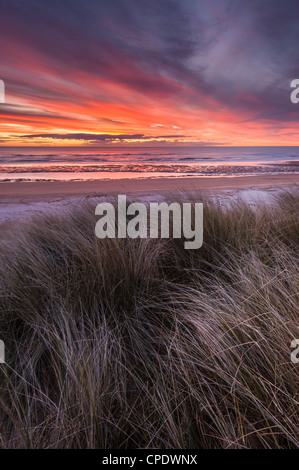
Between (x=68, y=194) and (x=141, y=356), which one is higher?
(x=68, y=194)

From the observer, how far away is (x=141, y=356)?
1724 mm

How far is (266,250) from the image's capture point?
3.04 meters

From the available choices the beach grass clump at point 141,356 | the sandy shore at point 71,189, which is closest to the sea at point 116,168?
the sandy shore at point 71,189

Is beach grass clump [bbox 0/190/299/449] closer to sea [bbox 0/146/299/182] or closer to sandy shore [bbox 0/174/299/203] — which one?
sandy shore [bbox 0/174/299/203]

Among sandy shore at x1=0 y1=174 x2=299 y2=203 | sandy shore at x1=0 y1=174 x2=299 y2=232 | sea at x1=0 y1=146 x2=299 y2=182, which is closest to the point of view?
sandy shore at x1=0 y1=174 x2=299 y2=232

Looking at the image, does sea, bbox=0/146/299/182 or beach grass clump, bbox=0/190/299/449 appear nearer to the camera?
beach grass clump, bbox=0/190/299/449

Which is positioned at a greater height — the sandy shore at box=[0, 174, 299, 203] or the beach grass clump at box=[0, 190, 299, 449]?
the sandy shore at box=[0, 174, 299, 203]

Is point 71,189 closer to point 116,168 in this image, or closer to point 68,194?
point 68,194

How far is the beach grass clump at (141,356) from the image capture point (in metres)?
1.21

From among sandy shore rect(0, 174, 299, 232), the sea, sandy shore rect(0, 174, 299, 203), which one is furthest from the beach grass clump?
the sea

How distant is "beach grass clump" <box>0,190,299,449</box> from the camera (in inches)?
47.5

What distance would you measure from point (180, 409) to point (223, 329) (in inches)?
20.0

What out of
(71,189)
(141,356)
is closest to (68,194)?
(71,189)
